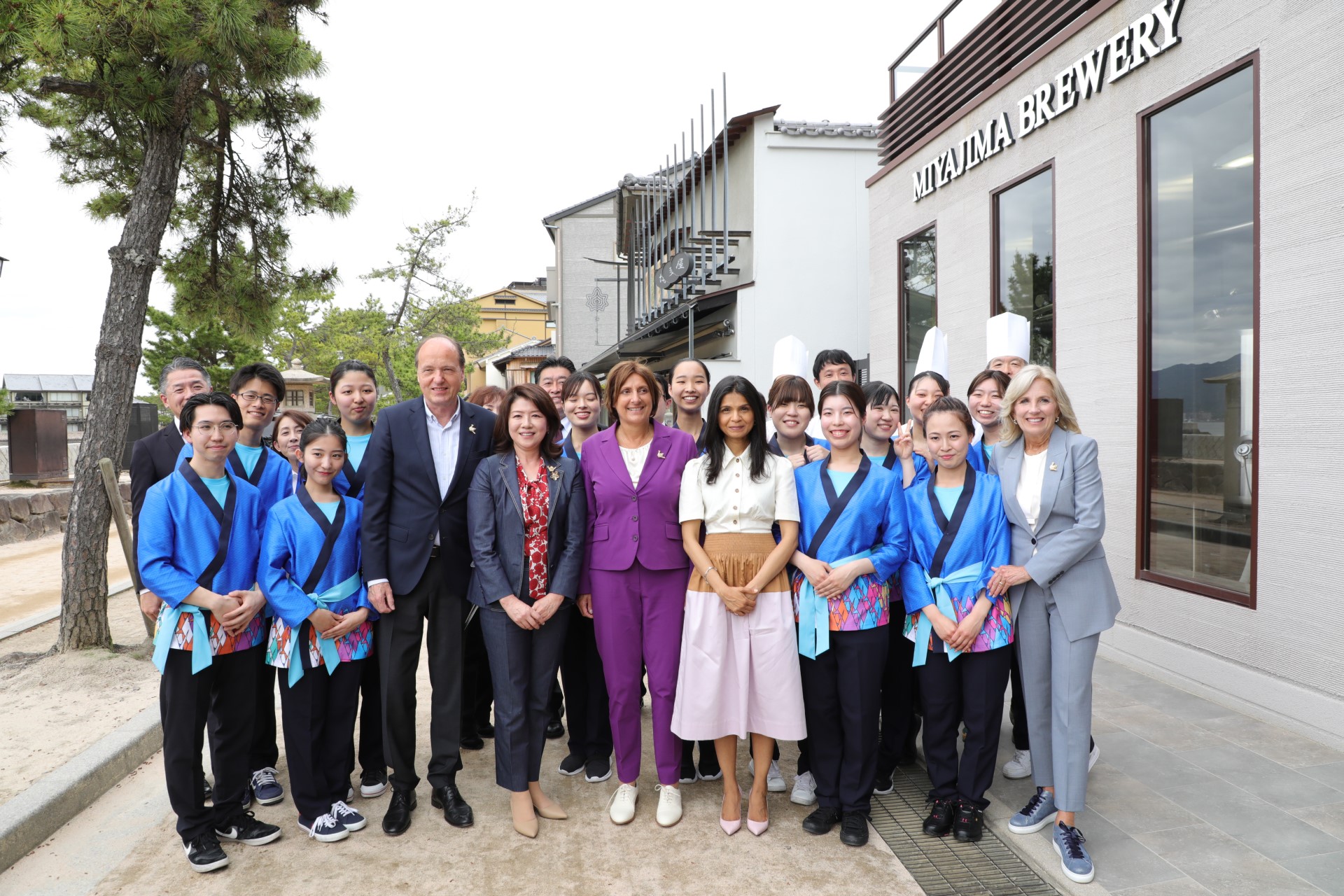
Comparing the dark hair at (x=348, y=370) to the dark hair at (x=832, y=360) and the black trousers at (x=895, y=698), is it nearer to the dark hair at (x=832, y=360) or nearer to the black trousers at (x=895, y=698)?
the dark hair at (x=832, y=360)

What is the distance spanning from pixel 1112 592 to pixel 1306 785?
146 cm

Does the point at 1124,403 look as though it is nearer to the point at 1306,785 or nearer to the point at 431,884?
the point at 1306,785

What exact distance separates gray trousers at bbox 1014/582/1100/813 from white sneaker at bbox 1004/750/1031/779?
524 mm

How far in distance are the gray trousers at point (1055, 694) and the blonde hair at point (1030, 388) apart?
0.65 meters

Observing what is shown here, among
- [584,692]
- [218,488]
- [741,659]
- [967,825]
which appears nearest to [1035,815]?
[967,825]

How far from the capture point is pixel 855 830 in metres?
3.30

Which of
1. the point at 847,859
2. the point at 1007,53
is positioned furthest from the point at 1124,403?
the point at 847,859

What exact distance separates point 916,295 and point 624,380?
602cm

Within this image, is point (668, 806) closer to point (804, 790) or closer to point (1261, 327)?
point (804, 790)

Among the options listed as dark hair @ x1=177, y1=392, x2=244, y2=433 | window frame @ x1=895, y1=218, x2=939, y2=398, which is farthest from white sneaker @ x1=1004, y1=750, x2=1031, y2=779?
window frame @ x1=895, y1=218, x2=939, y2=398

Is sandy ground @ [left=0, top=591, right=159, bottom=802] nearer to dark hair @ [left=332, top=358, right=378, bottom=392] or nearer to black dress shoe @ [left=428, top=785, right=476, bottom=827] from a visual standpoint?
black dress shoe @ [left=428, top=785, right=476, bottom=827]

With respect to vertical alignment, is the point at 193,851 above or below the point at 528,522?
below

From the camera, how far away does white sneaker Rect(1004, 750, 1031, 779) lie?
3.85 meters

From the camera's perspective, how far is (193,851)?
3145mm
